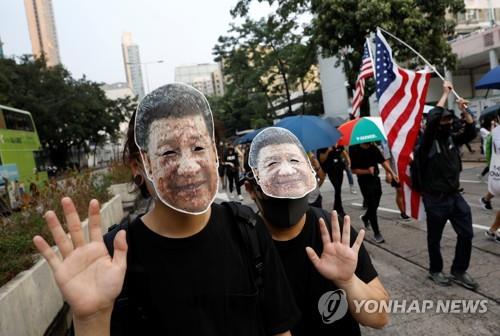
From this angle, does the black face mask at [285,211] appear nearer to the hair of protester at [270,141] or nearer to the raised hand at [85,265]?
the hair of protester at [270,141]

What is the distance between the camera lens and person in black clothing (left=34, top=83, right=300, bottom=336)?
1291 millimetres

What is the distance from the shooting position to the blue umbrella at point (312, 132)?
5461 millimetres

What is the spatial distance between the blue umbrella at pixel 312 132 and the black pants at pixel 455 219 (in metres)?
1.66

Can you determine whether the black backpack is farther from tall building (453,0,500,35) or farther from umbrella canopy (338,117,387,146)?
tall building (453,0,500,35)

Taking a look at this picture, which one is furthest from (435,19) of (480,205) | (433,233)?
(433,233)

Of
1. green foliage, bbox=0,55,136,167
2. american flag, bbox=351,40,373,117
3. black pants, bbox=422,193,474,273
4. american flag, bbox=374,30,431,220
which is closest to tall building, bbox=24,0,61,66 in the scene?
green foliage, bbox=0,55,136,167

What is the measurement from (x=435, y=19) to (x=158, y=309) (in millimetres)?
14885

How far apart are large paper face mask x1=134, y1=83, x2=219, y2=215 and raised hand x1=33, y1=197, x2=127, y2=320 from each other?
0.70ft

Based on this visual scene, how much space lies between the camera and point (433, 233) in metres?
4.21

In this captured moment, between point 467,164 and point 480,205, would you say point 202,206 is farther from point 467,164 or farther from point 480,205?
point 467,164

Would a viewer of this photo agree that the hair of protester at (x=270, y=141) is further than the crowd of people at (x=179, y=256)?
Yes

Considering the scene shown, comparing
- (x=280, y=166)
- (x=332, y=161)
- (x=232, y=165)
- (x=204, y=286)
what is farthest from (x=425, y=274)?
(x=232, y=165)

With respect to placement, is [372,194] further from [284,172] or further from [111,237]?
[111,237]

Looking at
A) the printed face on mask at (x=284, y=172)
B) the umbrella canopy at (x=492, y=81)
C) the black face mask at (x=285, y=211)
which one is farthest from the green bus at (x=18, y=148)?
the black face mask at (x=285, y=211)
